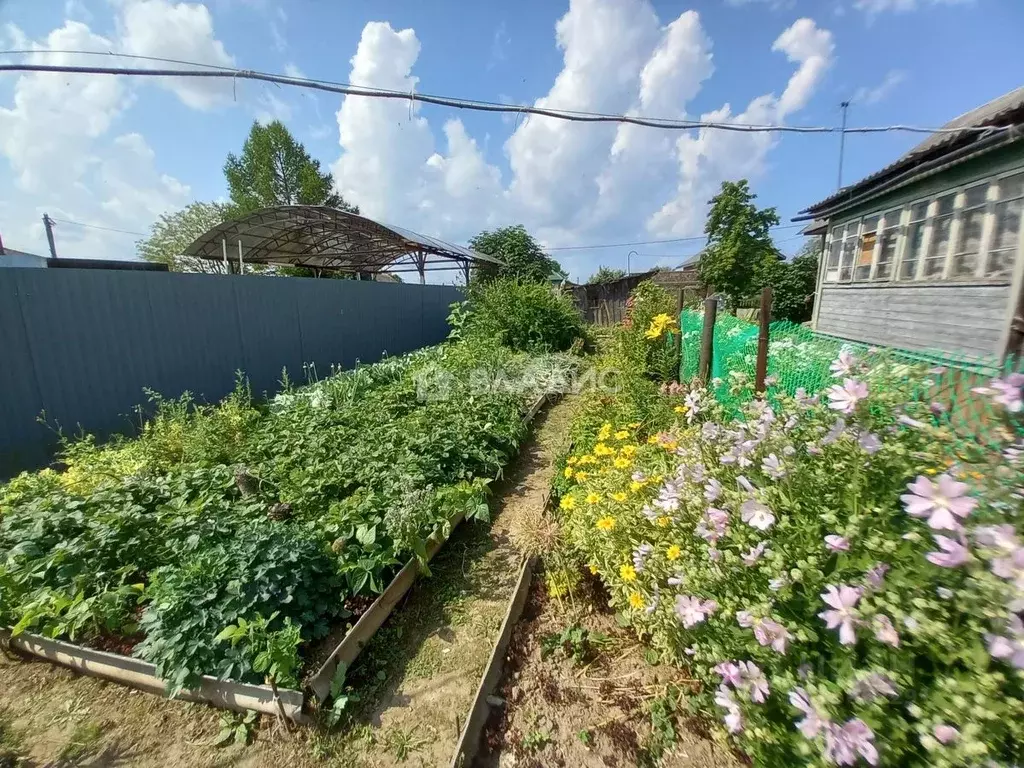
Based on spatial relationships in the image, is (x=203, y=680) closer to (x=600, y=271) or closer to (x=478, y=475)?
(x=478, y=475)

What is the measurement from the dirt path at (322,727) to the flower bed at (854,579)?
1.06m

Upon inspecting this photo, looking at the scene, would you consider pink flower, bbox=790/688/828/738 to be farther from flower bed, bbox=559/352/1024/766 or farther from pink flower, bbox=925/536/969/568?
pink flower, bbox=925/536/969/568

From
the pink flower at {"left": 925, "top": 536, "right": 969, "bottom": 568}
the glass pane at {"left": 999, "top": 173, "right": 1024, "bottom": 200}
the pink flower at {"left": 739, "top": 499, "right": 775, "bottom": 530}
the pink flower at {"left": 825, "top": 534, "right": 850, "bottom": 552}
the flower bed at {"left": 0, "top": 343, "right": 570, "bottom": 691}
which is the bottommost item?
the flower bed at {"left": 0, "top": 343, "right": 570, "bottom": 691}

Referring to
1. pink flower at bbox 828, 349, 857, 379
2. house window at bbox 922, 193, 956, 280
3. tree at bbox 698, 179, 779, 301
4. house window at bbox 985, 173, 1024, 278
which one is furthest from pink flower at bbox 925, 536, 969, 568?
tree at bbox 698, 179, 779, 301

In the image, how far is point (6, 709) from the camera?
6.69ft

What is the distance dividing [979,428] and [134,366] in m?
7.16

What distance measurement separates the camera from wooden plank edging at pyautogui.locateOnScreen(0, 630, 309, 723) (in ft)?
6.16

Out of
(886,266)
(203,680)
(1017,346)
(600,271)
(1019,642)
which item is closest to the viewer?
(1019,642)

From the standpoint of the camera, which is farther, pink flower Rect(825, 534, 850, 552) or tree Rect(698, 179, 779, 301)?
tree Rect(698, 179, 779, 301)

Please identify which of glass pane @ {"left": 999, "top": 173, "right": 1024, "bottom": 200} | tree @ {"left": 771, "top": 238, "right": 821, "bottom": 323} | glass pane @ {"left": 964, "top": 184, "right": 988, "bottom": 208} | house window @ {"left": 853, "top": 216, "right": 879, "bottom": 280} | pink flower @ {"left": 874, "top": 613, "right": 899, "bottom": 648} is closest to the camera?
pink flower @ {"left": 874, "top": 613, "right": 899, "bottom": 648}

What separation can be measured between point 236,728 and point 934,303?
869 cm

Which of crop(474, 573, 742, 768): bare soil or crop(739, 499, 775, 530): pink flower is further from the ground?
crop(739, 499, 775, 530): pink flower

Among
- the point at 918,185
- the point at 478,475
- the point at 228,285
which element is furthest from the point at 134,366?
the point at 918,185

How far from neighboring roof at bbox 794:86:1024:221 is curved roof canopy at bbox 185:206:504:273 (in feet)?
29.0
